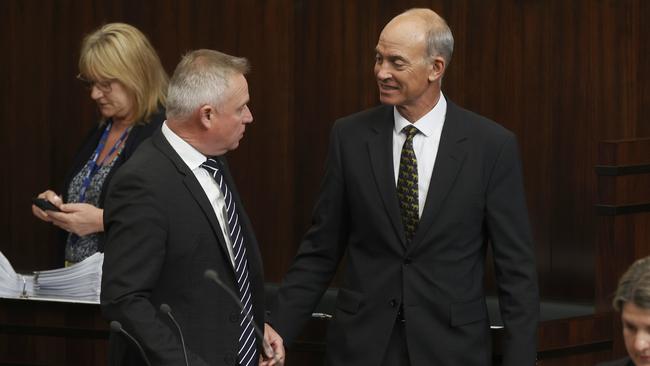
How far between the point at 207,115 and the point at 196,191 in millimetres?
179

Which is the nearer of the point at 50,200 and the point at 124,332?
the point at 124,332

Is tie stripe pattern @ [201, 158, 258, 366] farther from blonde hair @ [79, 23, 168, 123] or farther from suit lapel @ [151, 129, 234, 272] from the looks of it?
blonde hair @ [79, 23, 168, 123]

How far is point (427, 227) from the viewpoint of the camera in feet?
11.8

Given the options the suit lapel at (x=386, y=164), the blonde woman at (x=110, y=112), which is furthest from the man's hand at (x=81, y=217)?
the suit lapel at (x=386, y=164)

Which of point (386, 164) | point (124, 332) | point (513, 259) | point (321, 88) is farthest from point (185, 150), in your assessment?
point (321, 88)

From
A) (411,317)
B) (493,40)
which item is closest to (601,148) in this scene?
(493,40)

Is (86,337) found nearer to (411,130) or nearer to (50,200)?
(50,200)

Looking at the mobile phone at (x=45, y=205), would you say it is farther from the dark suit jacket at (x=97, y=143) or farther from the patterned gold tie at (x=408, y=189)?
the patterned gold tie at (x=408, y=189)

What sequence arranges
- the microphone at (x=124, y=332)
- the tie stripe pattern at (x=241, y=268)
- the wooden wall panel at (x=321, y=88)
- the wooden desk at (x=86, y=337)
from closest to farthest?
the microphone at (x=124, y=332) → the tie stripe pattern at (x=241, y=268) → the wooden desk at (x=86, y=337) → the wooden wall panel at (x=321, y=88)

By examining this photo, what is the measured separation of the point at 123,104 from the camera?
4559 mm

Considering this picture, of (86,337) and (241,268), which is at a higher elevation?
(241,268)

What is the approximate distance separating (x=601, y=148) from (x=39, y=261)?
2.50m

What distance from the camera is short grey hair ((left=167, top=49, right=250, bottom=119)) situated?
3.22 m

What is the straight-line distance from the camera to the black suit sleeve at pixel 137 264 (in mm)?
3023
